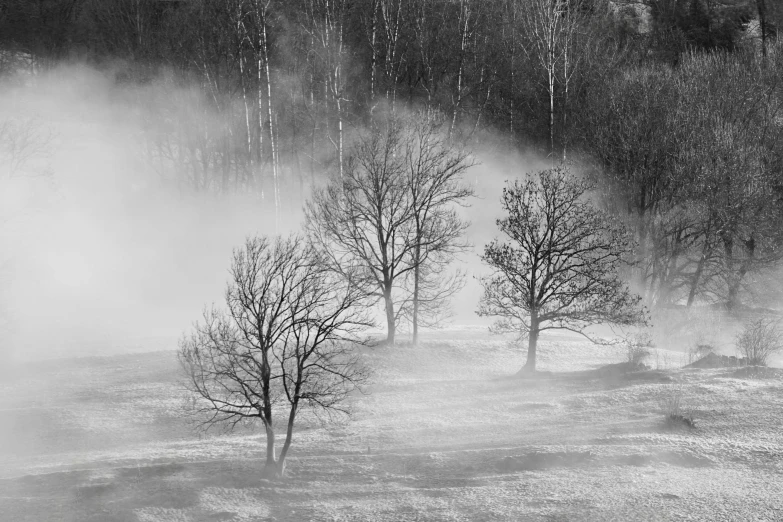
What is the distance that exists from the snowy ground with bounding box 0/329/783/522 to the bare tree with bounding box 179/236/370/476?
1076 millimetres

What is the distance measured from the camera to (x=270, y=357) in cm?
2992

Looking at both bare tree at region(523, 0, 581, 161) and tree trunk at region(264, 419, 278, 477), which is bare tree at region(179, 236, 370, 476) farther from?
bare tree at region(523, 0, 581, 161)

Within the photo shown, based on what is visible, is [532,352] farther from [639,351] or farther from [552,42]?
[552,42]

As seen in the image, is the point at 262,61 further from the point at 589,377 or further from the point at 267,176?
the point at 589,377

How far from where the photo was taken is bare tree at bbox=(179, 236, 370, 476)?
1862 centimetres

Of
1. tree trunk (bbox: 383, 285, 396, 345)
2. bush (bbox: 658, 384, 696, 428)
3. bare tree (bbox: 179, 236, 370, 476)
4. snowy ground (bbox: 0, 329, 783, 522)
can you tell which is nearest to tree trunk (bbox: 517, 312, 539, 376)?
snowy ground (bbox: 0, 329, 783, 522)

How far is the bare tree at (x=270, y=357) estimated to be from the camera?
1862 centimetres

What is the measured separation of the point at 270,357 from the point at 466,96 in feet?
108

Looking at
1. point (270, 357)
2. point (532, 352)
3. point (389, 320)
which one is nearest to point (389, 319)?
point (389, 320)

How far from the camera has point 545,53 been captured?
51500 mm

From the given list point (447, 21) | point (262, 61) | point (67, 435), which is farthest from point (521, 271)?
point (447, 21)

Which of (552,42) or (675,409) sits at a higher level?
(552,42)

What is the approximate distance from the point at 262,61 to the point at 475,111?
61.4 ft

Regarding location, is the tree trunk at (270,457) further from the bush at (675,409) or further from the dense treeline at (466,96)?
the dense treeline at (466,96)
